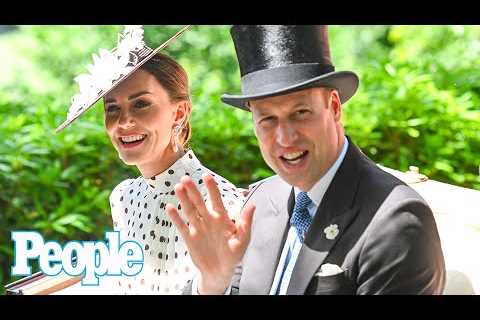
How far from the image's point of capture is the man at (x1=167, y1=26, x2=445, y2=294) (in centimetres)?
335

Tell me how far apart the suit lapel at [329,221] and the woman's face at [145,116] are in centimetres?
75

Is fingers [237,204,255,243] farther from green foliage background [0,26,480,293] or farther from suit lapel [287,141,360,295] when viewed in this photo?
green foliage background [0,26,480,293]

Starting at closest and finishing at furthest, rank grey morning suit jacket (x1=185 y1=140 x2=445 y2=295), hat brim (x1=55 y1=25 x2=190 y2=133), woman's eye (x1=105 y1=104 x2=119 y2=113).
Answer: grey morning suit jacket (x1=185 y1=140 x2=445 y2=295)
hat brim (x1=55 y1=25 x2=190 y2=133)
woman's eye (x1=105 y1=104 x2=119 y2=113)

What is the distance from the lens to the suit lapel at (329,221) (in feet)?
11.2

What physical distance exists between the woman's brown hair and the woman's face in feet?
0.07

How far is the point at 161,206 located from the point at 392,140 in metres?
1.20

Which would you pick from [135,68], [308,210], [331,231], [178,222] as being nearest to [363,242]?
[331,231]

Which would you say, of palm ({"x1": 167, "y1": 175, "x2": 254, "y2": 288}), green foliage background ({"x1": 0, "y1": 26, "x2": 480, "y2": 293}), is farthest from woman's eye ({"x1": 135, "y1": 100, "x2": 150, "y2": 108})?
palm ({"x1": 167, "y1": 175, "x2": 254, "y2": 288})

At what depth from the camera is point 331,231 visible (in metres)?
3.43

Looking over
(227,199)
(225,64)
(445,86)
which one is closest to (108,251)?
(227,199)

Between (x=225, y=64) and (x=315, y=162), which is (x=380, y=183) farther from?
(x=225, y=64)

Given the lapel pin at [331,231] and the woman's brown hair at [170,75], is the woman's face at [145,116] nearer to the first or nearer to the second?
the woman's brown hair at [170,75]

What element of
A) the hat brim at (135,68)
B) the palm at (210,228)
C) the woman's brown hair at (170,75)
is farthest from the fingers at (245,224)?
the hat brim at (135,68)

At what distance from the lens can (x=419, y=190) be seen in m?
3.66
